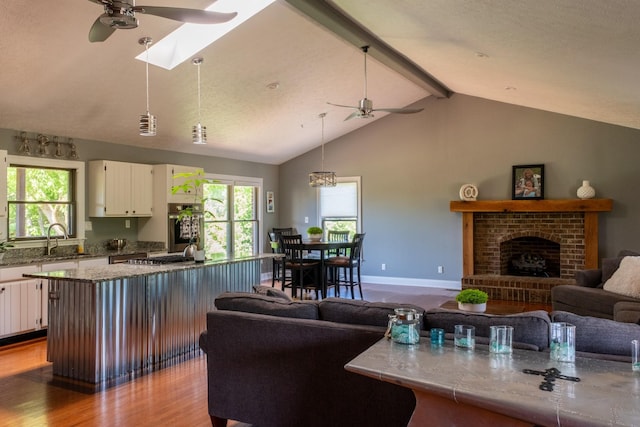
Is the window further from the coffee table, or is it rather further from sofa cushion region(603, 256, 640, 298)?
sofa cushion region(603, 256, 640, 298)

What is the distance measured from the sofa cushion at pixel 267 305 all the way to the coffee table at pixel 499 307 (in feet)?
13.2

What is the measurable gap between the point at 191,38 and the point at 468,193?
509 centimetres

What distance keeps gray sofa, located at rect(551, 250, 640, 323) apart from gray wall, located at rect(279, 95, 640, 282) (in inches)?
83.0

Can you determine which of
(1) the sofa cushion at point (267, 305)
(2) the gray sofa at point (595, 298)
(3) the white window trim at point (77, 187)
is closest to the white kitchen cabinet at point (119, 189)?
(3) the white window trim at point (77, 187)

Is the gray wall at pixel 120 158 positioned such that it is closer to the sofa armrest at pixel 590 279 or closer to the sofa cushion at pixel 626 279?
the sofa armrest at pixel 590 279

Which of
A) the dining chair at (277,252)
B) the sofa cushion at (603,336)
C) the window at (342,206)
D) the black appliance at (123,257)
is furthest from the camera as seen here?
the window at (342,206)

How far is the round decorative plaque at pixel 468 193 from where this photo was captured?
302 inches

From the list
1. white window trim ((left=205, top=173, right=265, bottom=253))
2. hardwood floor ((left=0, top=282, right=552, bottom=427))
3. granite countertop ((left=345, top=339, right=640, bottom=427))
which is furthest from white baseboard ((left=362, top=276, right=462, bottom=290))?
granite countertop ((left=345, top=339, right=640, bottom=427))

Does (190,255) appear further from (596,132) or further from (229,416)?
(596,132)

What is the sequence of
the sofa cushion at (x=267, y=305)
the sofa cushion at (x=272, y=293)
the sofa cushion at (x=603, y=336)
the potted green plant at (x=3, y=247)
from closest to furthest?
the sofa cushion at (x=603, y=336) → the sofa cushion at (x=267, y=305) → the sofa cushion at (x=272, y=293) → the potted green plant at (x=3, y=247)

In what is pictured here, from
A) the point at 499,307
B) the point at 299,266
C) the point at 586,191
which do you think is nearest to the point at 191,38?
the point at 299,266

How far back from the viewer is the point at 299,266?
688 centimetres

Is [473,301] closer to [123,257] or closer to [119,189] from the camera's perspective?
[123,257]

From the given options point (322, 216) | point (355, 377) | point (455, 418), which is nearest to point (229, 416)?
point (355, 377)
